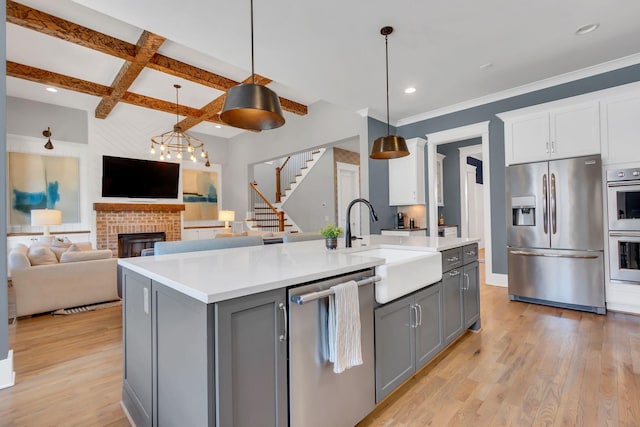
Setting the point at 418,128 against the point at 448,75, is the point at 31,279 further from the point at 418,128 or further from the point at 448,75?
the point at 418,128

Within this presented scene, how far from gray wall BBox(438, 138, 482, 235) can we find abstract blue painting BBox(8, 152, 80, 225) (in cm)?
784

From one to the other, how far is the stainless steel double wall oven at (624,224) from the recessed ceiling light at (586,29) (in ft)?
4.89

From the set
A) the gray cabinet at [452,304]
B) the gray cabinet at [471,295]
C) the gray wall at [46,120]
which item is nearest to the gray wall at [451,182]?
the gray cabinet at [471,295]

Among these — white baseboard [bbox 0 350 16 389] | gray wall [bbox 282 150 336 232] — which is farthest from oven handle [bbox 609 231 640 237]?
white baseboard [bbox 0 350 16 389]

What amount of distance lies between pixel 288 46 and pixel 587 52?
327 centimetres

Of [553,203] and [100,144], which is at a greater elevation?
[100,144]

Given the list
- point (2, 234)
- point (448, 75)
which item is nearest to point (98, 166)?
point (2, 234)

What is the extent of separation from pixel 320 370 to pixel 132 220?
6.78 m

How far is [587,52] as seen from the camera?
3.35 m

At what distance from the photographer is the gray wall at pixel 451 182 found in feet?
23.6

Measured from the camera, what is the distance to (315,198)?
25.2ft

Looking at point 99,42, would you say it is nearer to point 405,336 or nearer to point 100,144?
point 100,144

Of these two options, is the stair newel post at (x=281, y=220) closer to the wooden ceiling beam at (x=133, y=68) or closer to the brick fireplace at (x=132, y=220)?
the brick fireplace at (x=132, y=220)

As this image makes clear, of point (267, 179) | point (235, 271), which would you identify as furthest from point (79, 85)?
point (267, 179)
